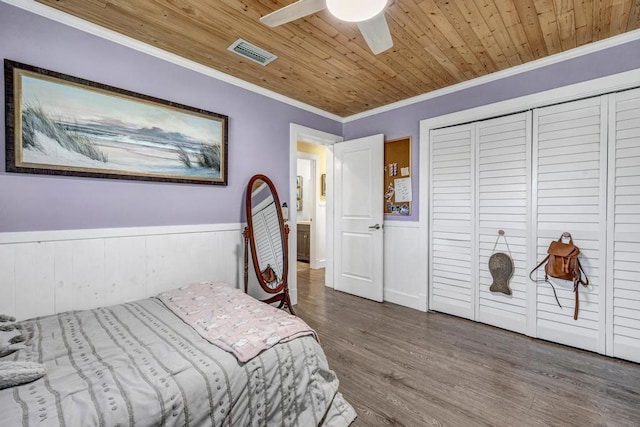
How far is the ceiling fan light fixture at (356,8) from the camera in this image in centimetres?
132

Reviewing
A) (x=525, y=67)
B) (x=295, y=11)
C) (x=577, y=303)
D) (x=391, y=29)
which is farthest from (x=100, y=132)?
(x=577, y=303)

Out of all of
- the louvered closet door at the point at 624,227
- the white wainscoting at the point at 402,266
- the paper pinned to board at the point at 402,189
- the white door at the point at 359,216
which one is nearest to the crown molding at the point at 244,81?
the louvered closet door at the point at 624,227

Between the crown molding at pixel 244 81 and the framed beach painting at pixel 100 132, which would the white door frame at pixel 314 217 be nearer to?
the crown molding at pixel 244 81

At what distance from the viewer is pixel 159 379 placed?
112 cm

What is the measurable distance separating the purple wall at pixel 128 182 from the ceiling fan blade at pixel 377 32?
64.1 inches

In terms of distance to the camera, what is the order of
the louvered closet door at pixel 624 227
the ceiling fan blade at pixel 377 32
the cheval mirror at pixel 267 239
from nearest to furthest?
the ceiling fan blade at pixel 377 32
the louvered closet door at pixel 624 227
the cheval mirror at pixel 267 239

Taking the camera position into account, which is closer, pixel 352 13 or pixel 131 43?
pixel 352 13

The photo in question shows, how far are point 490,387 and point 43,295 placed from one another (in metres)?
3.00

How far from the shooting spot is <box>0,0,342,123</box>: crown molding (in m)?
1.79

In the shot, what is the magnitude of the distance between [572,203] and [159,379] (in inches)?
123

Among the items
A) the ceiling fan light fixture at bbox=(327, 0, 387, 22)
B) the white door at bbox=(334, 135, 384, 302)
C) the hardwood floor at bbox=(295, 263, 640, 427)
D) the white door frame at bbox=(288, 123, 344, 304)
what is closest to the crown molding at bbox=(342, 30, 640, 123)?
the white door at bbox=(334, 135, 384, 302)

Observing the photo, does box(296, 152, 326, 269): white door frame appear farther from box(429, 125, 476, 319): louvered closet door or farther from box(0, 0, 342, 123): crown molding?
box(429, 125, 476, 319): louvered closet door

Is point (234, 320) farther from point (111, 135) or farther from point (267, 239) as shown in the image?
point (111, 135)

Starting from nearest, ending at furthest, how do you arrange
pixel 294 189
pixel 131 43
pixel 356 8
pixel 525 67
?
pixel 356 8, pixel 131 43, pixel 525 67, pixel 294 189
